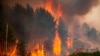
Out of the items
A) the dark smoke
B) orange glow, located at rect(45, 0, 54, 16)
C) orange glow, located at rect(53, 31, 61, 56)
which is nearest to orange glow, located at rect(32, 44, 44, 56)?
orange glow, located at rect(53, 31, 61, 56)

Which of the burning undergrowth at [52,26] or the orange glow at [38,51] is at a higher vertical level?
the burning undergrowth at [52,26]

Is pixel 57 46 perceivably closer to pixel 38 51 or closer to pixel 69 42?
pixel 69 42

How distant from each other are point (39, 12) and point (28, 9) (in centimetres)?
103

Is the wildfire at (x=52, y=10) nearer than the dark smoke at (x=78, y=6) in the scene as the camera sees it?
No

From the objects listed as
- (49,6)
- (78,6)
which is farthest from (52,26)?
(78,6)

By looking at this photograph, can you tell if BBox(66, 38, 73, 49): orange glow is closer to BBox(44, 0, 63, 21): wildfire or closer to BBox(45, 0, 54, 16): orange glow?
BBox(44, 0, 63, 21): wildfire

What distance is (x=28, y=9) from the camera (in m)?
22.1

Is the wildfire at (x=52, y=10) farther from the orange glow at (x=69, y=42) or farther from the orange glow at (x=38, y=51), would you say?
the orange glow at (x=38, y=51)

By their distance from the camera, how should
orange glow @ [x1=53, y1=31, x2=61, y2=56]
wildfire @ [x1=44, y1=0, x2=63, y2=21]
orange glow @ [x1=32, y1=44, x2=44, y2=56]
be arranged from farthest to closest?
1. orange glow @ [x1=32, y1=44, x2=44, y2=56]
2. orange glow @ [x1=53, y1=31, x2=61, y2=56]
3. wildfire @ [x1=44, y1=0, x2=63, y2=21]

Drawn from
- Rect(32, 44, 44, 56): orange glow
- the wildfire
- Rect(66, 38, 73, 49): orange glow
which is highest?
the wildfire

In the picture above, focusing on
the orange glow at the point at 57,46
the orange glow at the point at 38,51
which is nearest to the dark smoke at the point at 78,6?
the orange glow at the point at 57,46

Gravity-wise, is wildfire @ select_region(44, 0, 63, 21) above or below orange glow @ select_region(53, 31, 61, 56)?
above

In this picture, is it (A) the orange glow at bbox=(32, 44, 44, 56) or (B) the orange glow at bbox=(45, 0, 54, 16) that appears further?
(A) the orange glow at bbox=(32, 44, 44, 56)

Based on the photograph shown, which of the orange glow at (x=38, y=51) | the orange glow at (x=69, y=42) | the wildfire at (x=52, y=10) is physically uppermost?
the wildfire at (x=52, y=10)
